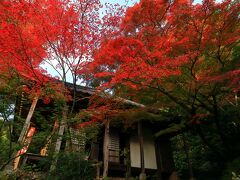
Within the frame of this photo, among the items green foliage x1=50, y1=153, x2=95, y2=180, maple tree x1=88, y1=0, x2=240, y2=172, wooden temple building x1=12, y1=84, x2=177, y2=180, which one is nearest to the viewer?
green foliage x1=50, y1=153, x2=95, y2=180

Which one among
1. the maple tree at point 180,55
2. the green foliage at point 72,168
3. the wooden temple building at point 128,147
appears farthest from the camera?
the wooden temple building at point 128,147

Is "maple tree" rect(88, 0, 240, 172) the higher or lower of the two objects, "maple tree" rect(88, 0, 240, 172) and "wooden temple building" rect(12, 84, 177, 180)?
the higher

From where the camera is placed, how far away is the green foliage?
7652 mm

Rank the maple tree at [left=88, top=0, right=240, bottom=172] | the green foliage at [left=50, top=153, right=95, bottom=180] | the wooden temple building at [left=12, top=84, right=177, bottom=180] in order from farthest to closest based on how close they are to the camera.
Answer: the wooden temple building at [left=12, top=84, right=177, bottom=180] → the maple tree at [left=88, top=0, right=240, bottom=172] → the green foliage at [left=50, top=153, right=95, bottom=180]

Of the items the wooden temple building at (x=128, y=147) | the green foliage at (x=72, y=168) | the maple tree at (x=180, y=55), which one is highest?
the maple tree at (x=180, y=55)

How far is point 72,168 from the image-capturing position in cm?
789

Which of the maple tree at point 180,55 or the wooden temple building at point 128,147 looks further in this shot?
the wooden temple building at point 128,147

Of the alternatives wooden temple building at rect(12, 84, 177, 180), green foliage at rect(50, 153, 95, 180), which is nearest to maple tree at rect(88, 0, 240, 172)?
wooden temple building at rect(12, 84, 177, 180)

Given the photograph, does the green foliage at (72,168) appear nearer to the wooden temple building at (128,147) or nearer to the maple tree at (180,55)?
the wooden temple building at (128,147)

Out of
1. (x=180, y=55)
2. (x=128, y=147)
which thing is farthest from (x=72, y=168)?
(x=180, y=55)

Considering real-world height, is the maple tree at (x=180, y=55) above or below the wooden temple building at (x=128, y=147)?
above

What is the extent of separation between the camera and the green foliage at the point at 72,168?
7652 mm

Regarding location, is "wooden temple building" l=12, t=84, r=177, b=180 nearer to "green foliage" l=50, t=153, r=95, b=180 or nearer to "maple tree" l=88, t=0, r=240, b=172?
"maple tree" l=88, t=0, r=240, b=172

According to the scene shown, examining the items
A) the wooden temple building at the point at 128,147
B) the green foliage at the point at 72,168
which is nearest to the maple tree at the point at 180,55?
the wooden temple building at the point at 128,147
